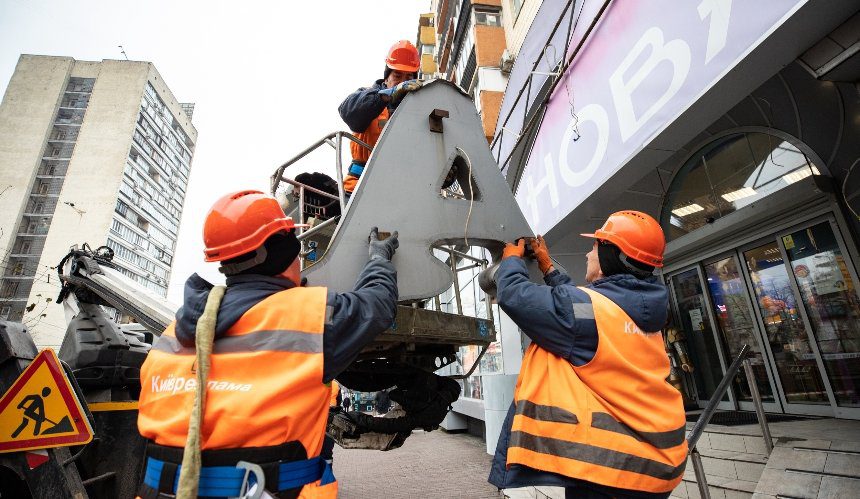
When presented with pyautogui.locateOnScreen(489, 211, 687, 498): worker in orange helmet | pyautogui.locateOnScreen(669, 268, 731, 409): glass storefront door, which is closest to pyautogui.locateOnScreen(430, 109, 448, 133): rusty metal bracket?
pyautogui.locateOnScreen(489, 211, 687, 498): worker in orange helmet

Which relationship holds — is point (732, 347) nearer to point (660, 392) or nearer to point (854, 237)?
point (854, 237)

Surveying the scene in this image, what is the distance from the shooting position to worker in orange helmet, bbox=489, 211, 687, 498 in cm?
178

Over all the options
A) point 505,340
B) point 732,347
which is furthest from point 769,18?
point 505,340

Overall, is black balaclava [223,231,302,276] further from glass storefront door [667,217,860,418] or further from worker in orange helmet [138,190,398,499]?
glass storefront door [667,217,860,418]

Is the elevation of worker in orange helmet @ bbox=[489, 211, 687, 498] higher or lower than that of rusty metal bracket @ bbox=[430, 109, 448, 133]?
lower

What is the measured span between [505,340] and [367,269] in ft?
23.3

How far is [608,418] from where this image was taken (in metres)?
1.81

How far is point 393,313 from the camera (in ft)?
5.58

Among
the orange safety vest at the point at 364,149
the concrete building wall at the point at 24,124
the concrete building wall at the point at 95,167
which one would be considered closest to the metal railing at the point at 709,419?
the orange safety vest at the point at 364,149

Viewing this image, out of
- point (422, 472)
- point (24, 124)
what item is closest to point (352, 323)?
point (422, 472)

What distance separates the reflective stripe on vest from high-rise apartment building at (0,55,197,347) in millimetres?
55853

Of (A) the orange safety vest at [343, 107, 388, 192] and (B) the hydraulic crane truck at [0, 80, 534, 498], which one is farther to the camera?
(A) the orange safety vest at [343, 107, 388, 192]

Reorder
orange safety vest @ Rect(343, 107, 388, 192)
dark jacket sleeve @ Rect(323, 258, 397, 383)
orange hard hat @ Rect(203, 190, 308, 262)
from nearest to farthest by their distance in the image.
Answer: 1. dark jacket sleeve @ Rect(323, 258, 397, 383)
2. orange hard hat @ Rect(203, 190, 308, 262)
3. orange safety vest @ Rect(343, 107, 388, 192)

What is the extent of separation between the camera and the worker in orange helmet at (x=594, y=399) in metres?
1.78
